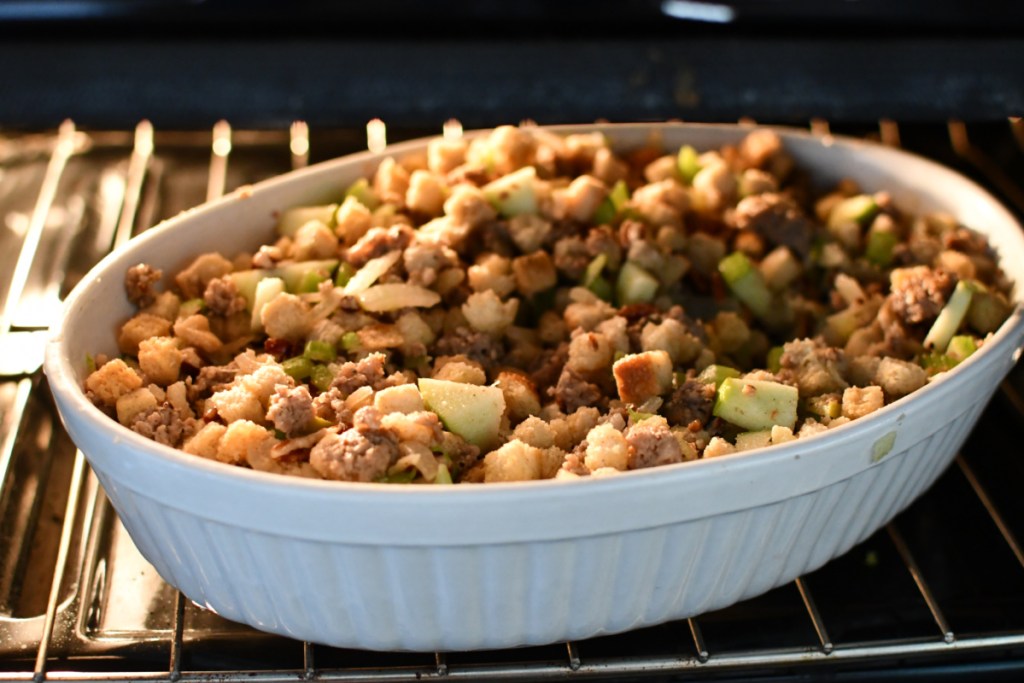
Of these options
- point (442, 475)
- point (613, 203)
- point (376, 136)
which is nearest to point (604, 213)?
point (613, 203)

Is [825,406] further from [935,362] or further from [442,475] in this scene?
[442,475]

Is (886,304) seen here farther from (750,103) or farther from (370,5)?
(370,5)

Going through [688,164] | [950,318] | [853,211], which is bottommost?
[950,318]

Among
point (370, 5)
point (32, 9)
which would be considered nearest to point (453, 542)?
point (370, 5)

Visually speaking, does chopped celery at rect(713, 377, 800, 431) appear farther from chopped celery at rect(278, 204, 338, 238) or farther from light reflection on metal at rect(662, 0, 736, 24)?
light reflection on metal at rect(662, 0, 736, 24)

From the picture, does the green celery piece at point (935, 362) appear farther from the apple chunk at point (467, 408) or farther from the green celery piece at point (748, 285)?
the apple chunk at point (467, 408)

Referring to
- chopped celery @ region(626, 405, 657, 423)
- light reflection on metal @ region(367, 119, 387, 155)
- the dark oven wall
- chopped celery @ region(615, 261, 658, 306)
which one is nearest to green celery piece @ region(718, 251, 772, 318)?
chopped celery @ region(615, 261, 658, 306)

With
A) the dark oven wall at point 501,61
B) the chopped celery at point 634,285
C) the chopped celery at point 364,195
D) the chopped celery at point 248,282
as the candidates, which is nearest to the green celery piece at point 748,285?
the chopped celery at point 634,285
